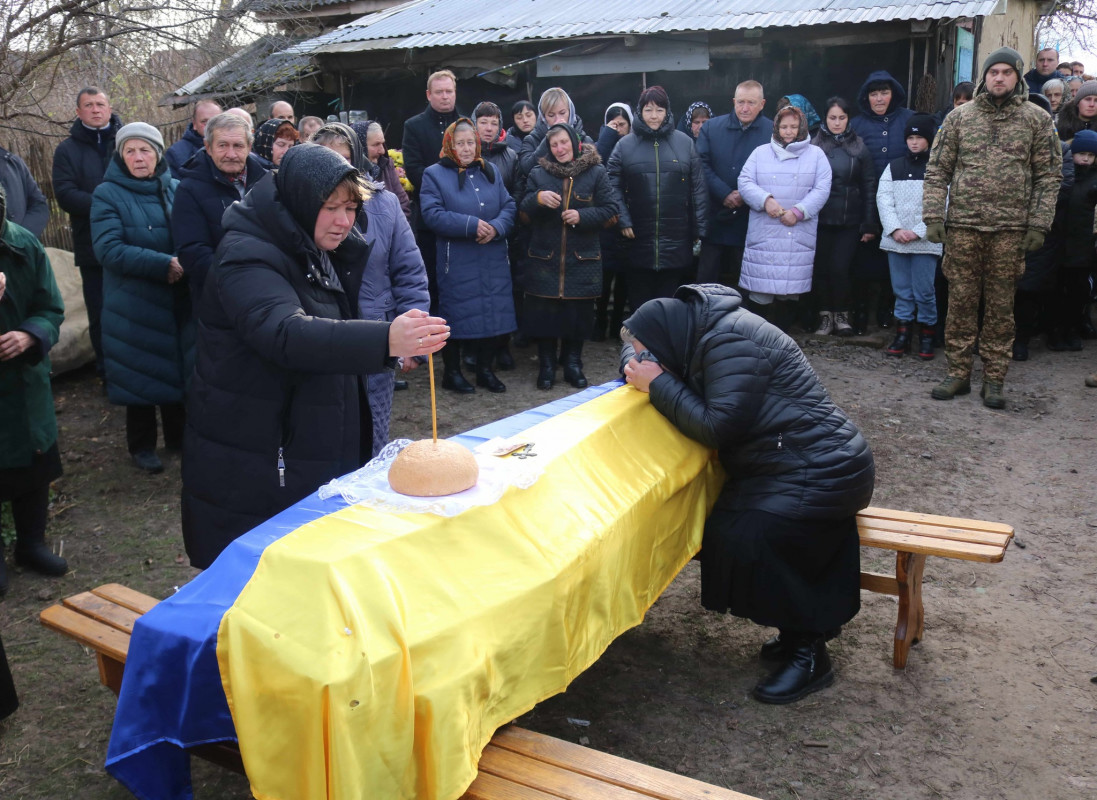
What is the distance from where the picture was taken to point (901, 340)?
7746mm

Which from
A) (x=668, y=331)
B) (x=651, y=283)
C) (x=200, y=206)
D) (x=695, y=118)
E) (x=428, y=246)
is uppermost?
(x=695, y=118)

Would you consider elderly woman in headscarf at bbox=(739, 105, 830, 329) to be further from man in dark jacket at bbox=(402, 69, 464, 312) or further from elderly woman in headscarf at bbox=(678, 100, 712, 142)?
man in dark jacket at bbox=(402, 69, 464, 312)

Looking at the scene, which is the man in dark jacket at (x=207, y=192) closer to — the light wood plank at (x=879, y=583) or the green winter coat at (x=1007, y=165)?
the light wood plank at (x=879, y=583)

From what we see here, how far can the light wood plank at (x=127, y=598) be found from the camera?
3.02 m

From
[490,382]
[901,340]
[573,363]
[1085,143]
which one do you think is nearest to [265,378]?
[490,382]

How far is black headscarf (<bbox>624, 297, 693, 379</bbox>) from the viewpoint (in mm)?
3205

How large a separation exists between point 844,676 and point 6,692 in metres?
2.93

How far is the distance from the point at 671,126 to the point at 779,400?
477 cm

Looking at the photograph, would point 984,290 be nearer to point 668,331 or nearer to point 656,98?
point 656,98

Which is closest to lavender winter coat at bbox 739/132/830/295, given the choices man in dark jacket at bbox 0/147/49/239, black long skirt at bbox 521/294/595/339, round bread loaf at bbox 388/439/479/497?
black long skirt at bbox 521/294/595/339

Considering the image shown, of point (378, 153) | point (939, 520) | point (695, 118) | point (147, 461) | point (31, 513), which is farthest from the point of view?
point (695, 118)

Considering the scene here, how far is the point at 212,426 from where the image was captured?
282 cm

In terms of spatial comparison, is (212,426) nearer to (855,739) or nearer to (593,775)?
(593,775)

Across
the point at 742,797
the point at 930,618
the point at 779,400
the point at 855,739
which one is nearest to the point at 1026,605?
the point at 930,618
